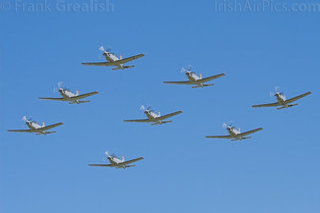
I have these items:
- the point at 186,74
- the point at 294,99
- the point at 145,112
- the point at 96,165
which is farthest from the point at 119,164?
the point at 294,99

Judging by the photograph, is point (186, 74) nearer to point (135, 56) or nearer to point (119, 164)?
point (135, 56)

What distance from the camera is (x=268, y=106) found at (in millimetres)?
122312

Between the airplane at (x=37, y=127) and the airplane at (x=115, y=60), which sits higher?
the airplane at (x=115, y=60)

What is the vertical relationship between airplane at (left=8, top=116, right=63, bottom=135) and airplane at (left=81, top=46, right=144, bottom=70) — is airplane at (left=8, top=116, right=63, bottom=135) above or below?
below

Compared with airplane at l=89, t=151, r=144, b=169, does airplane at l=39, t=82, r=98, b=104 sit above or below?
above

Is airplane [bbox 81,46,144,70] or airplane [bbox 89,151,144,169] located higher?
airplane [bbox 81,46,144,70]

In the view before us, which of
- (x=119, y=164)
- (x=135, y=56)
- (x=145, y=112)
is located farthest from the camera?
(x=119, y=164)

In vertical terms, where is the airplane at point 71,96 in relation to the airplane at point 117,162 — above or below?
above

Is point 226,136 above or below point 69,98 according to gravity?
below

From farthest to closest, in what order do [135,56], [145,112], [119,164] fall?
[119,164] < [145,112] < [135,56]

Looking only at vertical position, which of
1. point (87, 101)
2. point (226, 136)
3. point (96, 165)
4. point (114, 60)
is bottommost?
point (96, 165)

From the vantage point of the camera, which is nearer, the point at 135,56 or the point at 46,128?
the point at 135,56

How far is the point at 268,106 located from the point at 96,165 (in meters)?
36.8

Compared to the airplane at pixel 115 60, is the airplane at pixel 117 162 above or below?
below
